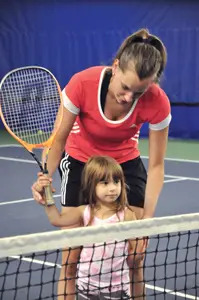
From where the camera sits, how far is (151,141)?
9.01 feet

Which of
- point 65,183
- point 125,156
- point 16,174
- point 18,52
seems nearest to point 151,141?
point 125,156

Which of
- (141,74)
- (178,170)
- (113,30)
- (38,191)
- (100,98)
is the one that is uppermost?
(141,74)

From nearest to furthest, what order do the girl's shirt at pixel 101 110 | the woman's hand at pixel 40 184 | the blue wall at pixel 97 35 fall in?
the woman's hand at pixel 40 184, the girl's shirt at pixel 101 110, the blue wall at pixel 97 35

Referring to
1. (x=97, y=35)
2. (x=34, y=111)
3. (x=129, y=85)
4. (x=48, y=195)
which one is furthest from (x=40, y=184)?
(x=97, y=35)

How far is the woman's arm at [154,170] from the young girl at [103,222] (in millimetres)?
87

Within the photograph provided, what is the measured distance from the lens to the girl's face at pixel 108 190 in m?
2.63

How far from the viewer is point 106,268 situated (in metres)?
2.63

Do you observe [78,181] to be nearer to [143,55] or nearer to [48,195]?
[48,195]

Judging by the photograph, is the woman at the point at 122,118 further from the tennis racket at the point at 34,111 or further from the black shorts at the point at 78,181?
the tennis racket at the point at 34,111

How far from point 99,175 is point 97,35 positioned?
7.37 metres

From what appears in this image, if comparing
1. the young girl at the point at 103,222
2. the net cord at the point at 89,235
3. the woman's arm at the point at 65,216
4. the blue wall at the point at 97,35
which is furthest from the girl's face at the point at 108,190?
the blue wall at the point at 97,35

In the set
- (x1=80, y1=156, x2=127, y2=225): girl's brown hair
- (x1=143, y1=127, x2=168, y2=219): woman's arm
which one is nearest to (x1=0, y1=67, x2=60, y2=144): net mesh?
(x1=80, y1=156, x2=127, y2=225): girl's brown hair

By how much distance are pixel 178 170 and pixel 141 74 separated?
15.3ft

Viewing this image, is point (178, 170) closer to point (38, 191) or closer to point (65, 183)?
point (65, 183)
